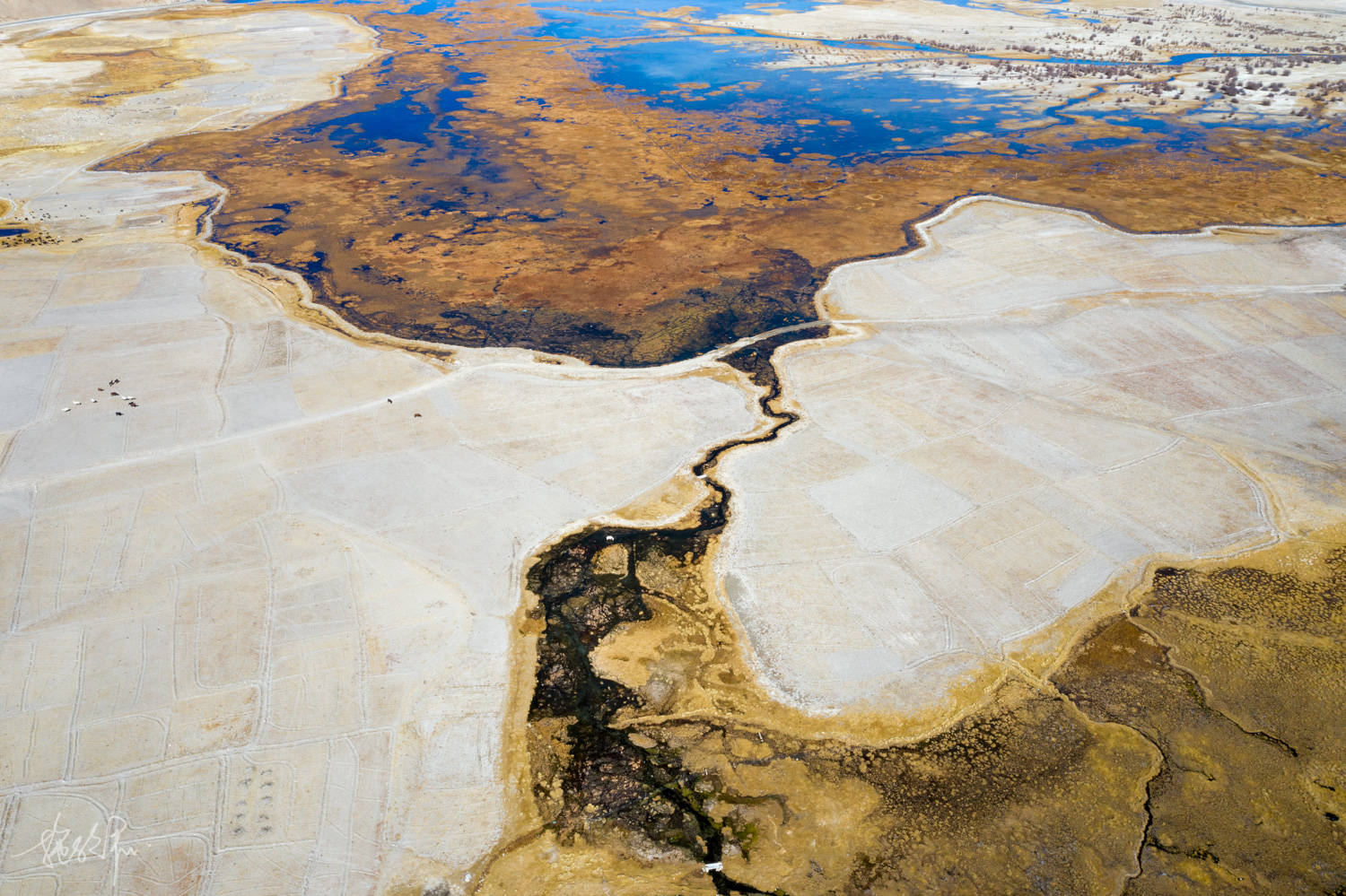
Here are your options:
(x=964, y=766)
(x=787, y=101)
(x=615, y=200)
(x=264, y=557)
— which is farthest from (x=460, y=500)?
(x=787, y=101)

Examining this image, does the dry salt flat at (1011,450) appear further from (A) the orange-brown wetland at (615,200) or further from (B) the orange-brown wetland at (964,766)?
(A) the orange-brown wetland at (615,200)

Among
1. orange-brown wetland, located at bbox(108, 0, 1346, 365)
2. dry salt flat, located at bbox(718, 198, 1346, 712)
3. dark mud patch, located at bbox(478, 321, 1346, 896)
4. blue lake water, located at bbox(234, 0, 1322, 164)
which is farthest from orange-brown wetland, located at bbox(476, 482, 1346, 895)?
blue lake water, located at bbox(234, 0, 1322, 164)

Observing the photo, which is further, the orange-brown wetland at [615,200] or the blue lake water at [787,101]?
the blue lake water at [787,101]

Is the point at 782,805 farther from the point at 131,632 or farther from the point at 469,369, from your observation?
the point at 469,369

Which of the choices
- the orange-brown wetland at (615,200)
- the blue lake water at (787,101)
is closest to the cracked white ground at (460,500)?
the orange-brown wetland at (615,200)

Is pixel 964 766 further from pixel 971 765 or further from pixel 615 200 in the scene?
pixel 615 200

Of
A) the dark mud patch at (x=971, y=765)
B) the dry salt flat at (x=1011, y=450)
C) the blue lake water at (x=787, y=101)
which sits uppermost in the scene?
the blue lake water at (x=787, y=101)

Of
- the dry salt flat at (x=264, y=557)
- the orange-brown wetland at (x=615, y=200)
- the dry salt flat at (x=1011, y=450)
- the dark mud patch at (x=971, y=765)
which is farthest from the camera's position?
the orange-brown wetland at (x=615, y=200)

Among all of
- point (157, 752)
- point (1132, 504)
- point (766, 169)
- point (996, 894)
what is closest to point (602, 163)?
point (766, 169)
